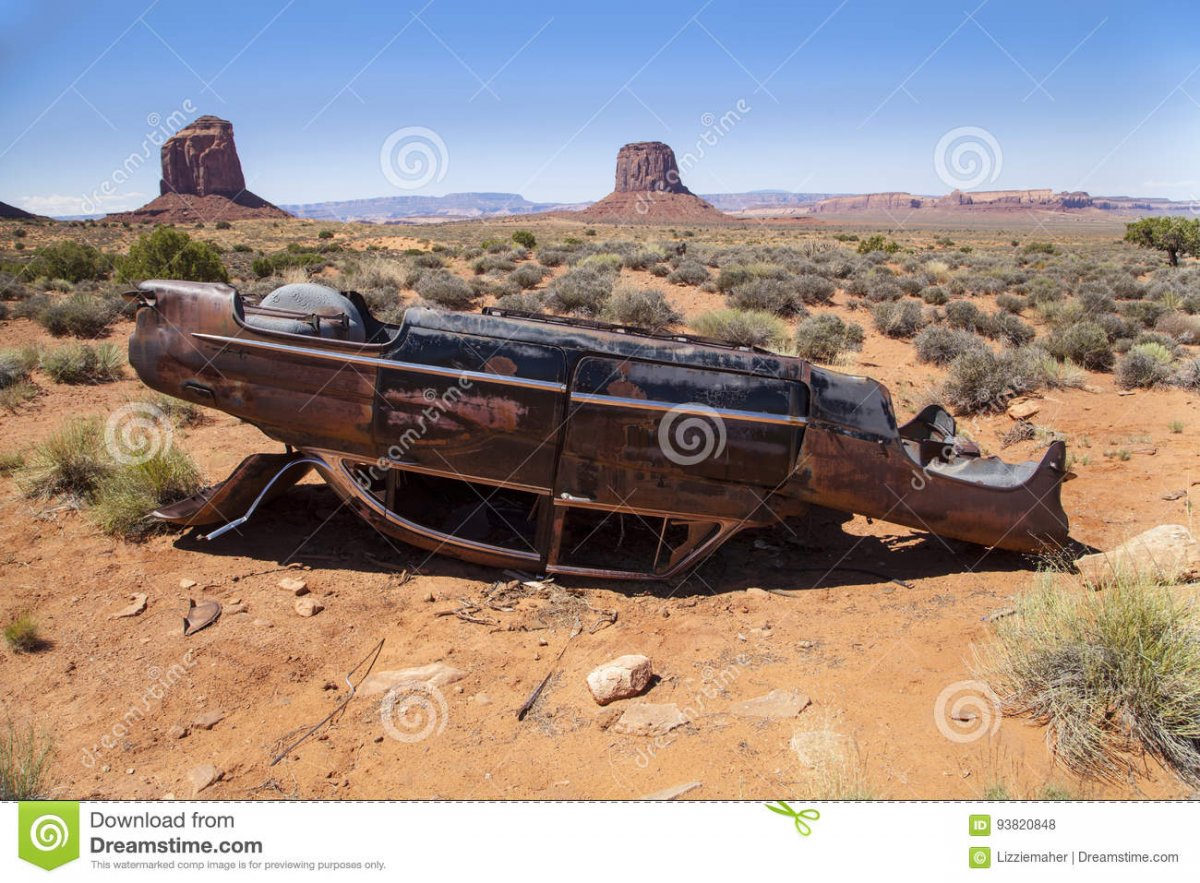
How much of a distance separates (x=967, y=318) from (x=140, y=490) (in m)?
15.4

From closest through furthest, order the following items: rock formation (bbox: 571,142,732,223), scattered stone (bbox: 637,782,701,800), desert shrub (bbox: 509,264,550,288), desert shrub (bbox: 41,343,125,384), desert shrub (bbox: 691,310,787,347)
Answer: scattered stone (bbox: 637,782,701,800)
desert shrub (bbox: 41,343,125,384)
desert shrub (bbox: 691,310,787,347)
desert shrub (bbox: 509,264,550,288)
rock formation (bbox: 571,142,732,223)

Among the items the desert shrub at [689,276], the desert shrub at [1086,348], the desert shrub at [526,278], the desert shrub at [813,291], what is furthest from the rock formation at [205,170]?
the desert shrub at [1086,348]

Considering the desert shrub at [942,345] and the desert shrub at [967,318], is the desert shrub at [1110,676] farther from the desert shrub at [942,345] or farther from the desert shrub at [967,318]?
the desert shrub at [967,318]

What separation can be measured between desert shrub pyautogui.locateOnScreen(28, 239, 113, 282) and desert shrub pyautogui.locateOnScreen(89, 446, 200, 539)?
60.4 ft

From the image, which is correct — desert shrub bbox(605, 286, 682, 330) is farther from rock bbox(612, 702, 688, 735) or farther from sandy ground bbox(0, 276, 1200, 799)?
rock bbox(612, 702, 688, 735)

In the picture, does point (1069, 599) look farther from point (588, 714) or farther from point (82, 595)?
point (82, 595)

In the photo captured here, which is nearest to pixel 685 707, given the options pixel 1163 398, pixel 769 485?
pixel 769 485

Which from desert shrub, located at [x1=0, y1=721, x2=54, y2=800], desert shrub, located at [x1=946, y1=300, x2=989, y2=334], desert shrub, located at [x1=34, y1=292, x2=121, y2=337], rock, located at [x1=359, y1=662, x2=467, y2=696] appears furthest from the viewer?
desert shrub, located at [x1=946, y1=300, x2=989, y2=334]

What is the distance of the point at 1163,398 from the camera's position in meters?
10.7

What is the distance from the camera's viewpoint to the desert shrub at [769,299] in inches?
640

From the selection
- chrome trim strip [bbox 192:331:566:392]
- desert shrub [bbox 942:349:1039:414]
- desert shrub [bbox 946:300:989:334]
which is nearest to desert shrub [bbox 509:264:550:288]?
desert shrub [bbox 946:300:989:334]

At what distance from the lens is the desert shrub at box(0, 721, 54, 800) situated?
10.4 feet

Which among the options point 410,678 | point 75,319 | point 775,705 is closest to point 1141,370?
point 775,705

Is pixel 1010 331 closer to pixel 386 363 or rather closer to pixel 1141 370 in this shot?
pixel 1141 370
